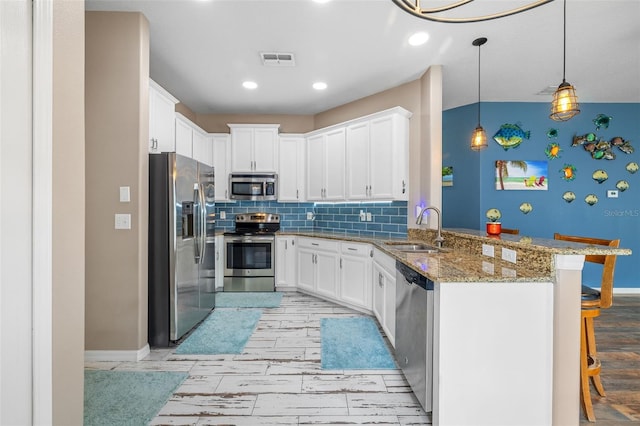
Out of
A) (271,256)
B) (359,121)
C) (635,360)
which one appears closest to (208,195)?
(271,256)

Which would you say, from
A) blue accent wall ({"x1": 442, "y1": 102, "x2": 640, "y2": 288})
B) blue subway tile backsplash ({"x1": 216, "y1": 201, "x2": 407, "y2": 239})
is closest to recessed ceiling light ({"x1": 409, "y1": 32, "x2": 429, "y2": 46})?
blue subway tile backsplash ({"x1": 216, "y1": 201, "x2": 407, "y2": 239})

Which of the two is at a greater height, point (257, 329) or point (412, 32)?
point (412, 32)

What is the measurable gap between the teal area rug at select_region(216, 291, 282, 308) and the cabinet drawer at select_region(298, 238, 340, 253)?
0.82 metres

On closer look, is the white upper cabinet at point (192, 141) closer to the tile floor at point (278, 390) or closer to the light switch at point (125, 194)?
the light switch at point (125, 194)

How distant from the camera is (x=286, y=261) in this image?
4.78m

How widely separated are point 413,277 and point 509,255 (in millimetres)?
699

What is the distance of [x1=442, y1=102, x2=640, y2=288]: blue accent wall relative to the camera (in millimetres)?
4773

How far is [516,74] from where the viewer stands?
3.78 m

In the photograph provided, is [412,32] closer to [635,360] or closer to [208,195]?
[208,195]

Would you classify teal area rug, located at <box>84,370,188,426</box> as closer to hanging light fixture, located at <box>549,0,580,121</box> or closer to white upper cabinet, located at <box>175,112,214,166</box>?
white upper cabinet, located at <box>175,112,214,166</box>

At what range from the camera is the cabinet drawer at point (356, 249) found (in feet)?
12.3

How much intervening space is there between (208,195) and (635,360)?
4.23 m

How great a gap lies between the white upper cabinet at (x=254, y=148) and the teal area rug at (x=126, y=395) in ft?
10.7

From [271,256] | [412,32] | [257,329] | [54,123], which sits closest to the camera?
[54,123]
